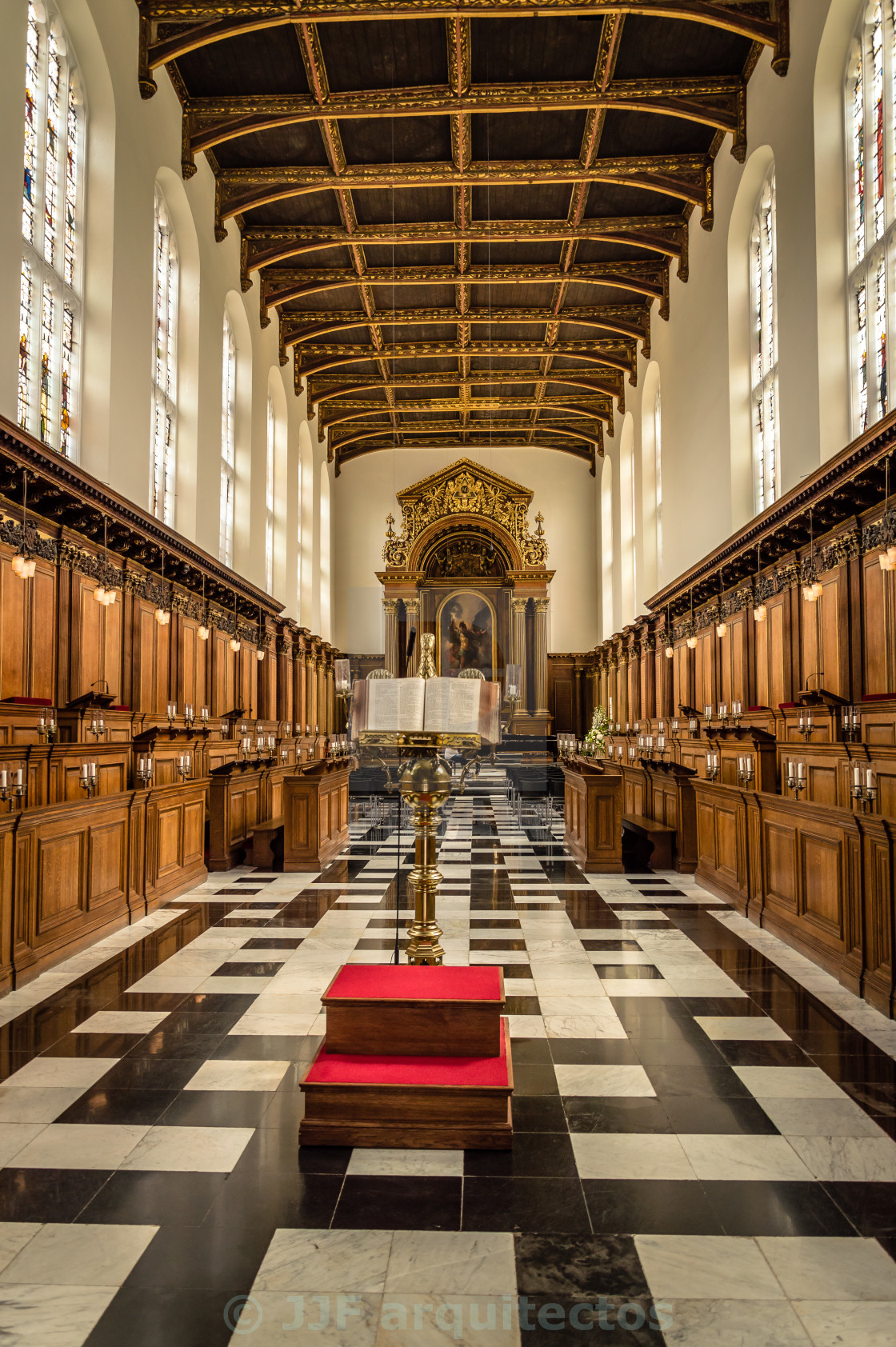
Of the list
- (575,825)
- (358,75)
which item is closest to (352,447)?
(358,75)

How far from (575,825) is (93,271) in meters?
9.33

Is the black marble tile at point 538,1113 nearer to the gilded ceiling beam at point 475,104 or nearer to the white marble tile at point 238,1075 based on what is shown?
the white marble tile at point 238,1075

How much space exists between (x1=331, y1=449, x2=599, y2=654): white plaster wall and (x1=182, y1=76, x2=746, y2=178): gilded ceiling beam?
15821mm

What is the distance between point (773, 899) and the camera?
23.7 ft

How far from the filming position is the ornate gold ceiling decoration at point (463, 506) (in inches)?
1095

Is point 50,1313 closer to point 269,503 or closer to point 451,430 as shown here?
point 269,503

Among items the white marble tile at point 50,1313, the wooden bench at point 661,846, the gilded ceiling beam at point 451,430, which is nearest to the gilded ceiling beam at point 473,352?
the gilded ceiling beam at point 451,430

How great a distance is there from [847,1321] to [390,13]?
13.2 meters

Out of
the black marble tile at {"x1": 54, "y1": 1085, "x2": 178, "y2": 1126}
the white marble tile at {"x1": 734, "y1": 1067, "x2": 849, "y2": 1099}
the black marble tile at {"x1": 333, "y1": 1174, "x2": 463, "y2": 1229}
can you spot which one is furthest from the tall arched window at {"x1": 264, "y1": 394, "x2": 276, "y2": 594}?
the black marble tile at {"x1": 333, "y1": 1174, "x2": 463, "y2": 1229}

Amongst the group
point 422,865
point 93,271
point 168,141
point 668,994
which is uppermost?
point 168,141

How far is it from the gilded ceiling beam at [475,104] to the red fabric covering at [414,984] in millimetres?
12969

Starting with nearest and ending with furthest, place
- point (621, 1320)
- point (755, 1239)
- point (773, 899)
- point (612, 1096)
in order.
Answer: point (621, 1320)
point (755, 1239)
point (612, 1096)
point (773, 899)

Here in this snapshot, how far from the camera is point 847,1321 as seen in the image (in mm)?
2490

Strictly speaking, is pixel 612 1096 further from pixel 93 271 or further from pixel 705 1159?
pixel 93 271
